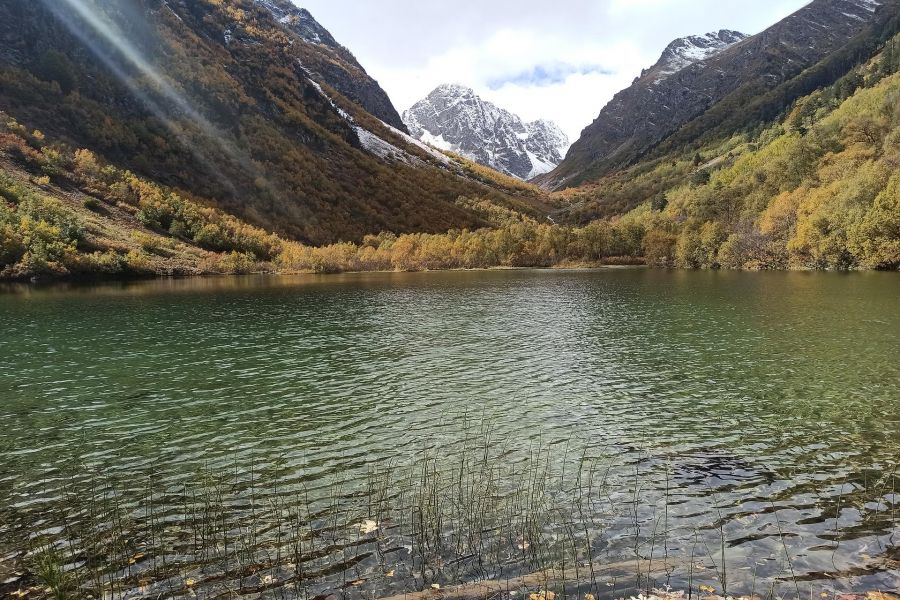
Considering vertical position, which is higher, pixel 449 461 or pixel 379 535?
pixel 379 535

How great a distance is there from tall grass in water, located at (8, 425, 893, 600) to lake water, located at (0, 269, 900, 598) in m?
0.07

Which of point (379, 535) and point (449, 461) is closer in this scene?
point (379, 535)

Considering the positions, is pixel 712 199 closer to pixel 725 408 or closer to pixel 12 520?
pixel 725 408

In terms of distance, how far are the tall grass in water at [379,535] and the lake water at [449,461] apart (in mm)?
68

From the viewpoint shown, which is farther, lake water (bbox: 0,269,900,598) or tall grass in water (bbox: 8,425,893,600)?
lake water (bbox: 0,269,900,598)

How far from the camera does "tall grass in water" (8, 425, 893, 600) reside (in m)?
11.4

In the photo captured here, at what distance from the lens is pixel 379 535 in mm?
13664

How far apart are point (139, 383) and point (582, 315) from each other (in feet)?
141

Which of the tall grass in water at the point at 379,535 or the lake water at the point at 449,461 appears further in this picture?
the lake water at the point at 449,461

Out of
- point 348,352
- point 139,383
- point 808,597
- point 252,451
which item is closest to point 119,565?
point 252,451

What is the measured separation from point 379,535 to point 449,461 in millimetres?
5730

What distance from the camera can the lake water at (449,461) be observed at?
40.0 ft

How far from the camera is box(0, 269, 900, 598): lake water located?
12.2m

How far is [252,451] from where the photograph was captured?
20359 mm
